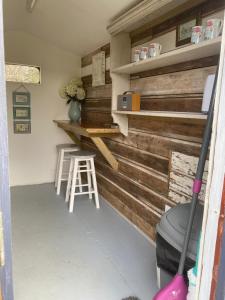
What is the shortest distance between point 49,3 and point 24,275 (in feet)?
7.80

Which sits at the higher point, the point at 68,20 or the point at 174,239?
the point at 68,20

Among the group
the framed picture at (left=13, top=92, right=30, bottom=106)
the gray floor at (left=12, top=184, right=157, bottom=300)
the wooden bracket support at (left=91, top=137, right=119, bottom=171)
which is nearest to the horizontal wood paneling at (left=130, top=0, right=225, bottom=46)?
the wooden bracket support at (left=91, top=137, right=119, bottom=171)

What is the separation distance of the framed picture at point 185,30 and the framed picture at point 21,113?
262cm

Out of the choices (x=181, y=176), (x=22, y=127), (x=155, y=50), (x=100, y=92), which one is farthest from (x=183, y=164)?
(x=22, y=127)

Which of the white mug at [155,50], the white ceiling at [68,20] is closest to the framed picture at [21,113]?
the white ceiling at [68,20]

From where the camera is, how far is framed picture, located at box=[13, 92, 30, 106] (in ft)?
12.3

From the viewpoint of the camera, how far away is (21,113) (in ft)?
12.5

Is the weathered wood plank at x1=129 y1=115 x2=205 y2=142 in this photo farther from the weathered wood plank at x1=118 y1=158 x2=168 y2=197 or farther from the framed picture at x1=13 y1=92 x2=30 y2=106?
the framed picture at x1=13 y1=92 x2=30 y2=106

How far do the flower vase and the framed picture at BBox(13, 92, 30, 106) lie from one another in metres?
0.64

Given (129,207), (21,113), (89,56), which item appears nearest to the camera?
(129,207)

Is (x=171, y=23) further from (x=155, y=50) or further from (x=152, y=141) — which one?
(x=152, y=141)

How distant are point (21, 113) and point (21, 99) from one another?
200mm

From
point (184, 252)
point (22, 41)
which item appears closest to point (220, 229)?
point (184, 252)

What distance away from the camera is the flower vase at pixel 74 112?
3.78 m
